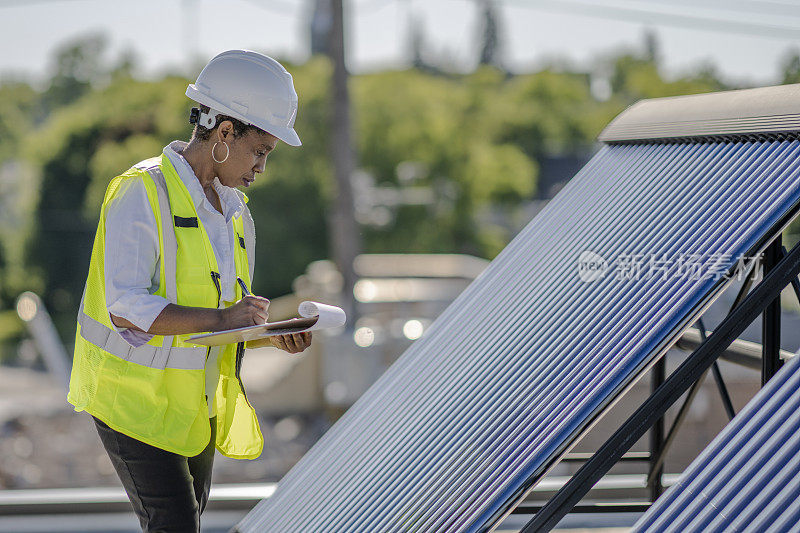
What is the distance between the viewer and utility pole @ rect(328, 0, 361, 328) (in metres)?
15.1

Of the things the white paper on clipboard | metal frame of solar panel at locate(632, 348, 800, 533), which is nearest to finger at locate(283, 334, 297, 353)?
the white paper on clipboard

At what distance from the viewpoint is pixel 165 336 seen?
2.60 m

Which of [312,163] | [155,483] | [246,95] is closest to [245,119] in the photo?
[246,95]

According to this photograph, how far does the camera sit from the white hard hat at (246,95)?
2.60 metres

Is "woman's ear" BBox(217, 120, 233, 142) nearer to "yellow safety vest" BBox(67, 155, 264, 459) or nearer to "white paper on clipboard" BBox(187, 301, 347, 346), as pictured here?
"yellow safety vest" BBox(67, 155, 264, 459)

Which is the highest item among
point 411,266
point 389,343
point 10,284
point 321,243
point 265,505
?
point 265,505

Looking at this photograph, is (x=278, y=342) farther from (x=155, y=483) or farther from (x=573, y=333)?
(x=573, y=333)

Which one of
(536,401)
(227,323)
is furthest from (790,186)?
(227,323)

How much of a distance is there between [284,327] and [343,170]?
13.0 metres

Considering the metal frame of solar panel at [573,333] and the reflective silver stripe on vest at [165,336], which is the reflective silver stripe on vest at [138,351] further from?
the metal frame of solar panel at [573,333]

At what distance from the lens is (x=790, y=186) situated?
221cm

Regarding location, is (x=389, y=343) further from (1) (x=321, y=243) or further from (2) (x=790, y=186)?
(1) (x=321, y=243)

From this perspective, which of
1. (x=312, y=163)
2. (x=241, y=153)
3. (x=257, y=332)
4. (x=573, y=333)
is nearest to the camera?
(x=257, y=332)

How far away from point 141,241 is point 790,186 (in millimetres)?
1455
